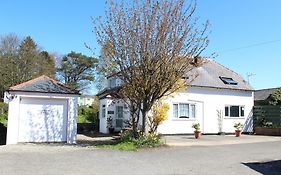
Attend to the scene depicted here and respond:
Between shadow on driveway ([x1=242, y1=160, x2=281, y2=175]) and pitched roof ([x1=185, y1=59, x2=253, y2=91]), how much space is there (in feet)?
47.4

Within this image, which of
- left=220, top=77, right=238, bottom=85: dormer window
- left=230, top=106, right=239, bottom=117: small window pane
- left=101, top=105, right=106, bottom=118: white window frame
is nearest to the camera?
left=101, top=105, right=106, bottom=118: white window frame

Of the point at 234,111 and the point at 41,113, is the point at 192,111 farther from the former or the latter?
the point at 41,113

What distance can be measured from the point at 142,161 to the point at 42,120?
844 cm

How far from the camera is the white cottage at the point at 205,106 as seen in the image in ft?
87.2

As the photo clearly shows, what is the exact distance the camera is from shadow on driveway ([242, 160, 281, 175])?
37.4ft

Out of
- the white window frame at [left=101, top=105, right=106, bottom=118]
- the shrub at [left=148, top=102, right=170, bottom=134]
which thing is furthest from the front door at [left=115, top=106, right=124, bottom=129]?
the shrub at [left=148, top=102, right=170, bottom=134]

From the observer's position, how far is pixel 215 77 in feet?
98.3

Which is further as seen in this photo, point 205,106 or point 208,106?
point 208,106

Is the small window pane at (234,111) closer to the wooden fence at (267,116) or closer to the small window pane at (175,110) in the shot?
the wooden fence at (267,116)

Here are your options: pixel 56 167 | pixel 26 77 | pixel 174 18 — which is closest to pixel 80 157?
pixel 56 167

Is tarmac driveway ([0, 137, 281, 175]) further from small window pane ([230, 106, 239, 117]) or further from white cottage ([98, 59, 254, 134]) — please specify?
small window pane ([230, 106, 239, 117])

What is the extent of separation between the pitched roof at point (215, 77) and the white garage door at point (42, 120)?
1125 cm

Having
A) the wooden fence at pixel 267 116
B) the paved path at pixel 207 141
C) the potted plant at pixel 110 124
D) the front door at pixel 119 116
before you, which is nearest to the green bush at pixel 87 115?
the front door at pixel 119 116

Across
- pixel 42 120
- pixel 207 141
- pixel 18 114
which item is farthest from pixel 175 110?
pixel 18 114
